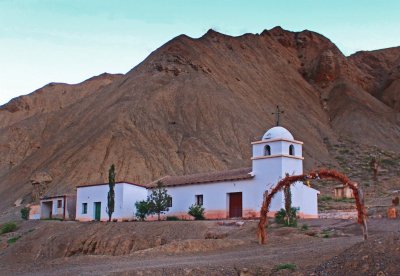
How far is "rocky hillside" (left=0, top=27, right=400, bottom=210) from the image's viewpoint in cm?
5756

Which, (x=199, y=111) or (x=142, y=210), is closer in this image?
(x=142, y=210)

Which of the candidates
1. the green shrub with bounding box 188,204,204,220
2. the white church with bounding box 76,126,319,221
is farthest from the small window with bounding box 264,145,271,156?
the green shrub with bounding box 188,204,204,220

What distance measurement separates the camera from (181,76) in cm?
7162

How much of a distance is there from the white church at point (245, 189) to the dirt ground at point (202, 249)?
5.02 metres

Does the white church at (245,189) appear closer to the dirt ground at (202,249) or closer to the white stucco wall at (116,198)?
the white stucco wall at (116,198)

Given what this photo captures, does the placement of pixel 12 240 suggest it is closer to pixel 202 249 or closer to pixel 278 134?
pixel 202 249

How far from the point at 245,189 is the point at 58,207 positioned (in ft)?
54.4

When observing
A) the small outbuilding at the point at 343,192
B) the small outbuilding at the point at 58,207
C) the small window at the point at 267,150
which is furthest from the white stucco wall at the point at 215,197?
the small outbuilding at the point at 343,192

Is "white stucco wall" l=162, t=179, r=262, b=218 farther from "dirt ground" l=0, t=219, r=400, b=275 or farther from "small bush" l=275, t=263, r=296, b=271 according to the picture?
"small bush" l=275, t=263, r=296, b=271

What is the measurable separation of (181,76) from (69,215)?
31770 mm

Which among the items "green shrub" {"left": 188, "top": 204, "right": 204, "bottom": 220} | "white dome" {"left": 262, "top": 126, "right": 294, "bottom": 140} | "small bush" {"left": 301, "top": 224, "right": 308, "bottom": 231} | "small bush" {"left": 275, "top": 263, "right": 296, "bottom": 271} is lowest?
"small bush" {"left": 275, "top": 263, "right": 296, "bottom": 271}

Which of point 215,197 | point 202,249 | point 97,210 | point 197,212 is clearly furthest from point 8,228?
point 202,249

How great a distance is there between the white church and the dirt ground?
5.02 metres

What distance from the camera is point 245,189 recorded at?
114 ft
